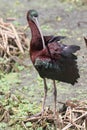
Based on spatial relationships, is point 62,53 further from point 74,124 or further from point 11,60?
point 11,60

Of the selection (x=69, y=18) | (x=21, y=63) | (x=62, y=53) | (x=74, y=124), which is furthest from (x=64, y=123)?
(x=69, y=18)

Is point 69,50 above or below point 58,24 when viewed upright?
above

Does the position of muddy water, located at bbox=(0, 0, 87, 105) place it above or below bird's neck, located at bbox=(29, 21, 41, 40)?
below

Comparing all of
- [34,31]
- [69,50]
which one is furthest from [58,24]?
[69,50]

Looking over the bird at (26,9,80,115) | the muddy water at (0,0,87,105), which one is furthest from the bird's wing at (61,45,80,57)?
the muddy water at (0,0,87,105)

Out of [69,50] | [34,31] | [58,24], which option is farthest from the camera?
[58,24]

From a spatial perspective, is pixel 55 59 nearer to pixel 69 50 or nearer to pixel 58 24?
pixel 69 50

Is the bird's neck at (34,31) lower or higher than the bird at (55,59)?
higher

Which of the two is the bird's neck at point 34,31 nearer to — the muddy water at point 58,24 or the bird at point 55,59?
the bird at point 55,59

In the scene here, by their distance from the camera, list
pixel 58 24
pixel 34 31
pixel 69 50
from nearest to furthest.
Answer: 1. pixel 69 50
2. pixel 34 31
3. pixel 58 24

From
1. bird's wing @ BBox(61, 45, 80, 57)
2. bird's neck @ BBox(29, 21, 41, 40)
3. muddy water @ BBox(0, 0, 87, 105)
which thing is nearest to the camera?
bird's wing @ BBox(61, 45, 80, 57)

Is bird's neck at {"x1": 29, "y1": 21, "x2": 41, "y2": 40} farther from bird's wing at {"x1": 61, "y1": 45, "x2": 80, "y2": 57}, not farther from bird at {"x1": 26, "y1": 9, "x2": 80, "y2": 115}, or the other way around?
bird's wing at {"x1": 61, "y1": 45, "x2": 80, "y2": 57}

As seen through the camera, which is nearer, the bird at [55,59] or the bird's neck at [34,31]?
the bird at [55,59]

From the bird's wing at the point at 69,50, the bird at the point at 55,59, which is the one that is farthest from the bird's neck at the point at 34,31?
the bird's wing at the point at 69,50
